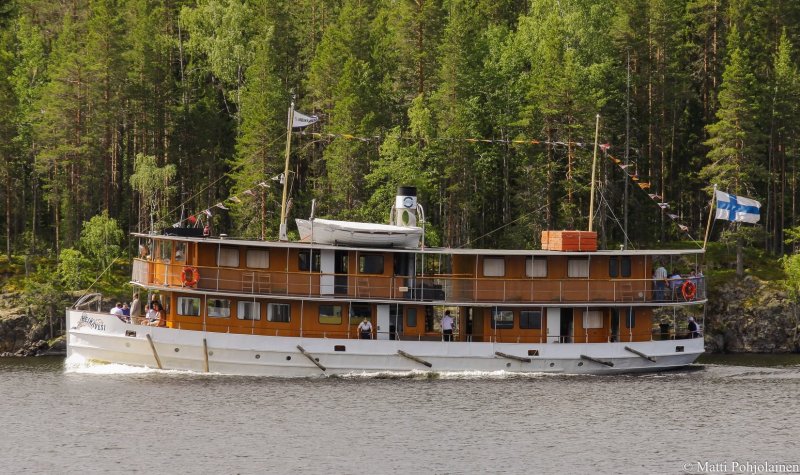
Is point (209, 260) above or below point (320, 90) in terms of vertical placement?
below

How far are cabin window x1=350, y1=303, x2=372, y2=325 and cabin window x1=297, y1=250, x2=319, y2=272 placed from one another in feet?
6.65

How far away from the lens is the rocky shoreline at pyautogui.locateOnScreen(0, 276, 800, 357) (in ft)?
209

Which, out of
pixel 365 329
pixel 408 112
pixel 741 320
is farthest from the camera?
pixel 408 112

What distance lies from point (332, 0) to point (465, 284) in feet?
132

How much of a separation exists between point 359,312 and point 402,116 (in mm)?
30023

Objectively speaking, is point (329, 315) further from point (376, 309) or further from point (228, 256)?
point (228, 256)

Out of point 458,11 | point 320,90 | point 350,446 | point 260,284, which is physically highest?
point 458,11

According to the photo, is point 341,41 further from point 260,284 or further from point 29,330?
point 260,284

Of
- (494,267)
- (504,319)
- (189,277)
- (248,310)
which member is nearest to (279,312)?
(248,310)

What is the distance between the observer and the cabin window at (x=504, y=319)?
49719 millimetres

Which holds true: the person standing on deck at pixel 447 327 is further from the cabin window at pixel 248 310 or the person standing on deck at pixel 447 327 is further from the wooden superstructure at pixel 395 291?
the cabin window at pixel 248 310

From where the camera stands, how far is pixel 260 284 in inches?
1898

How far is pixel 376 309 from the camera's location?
49062mm

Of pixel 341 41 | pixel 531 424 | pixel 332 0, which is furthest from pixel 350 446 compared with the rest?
pixel 332 0
